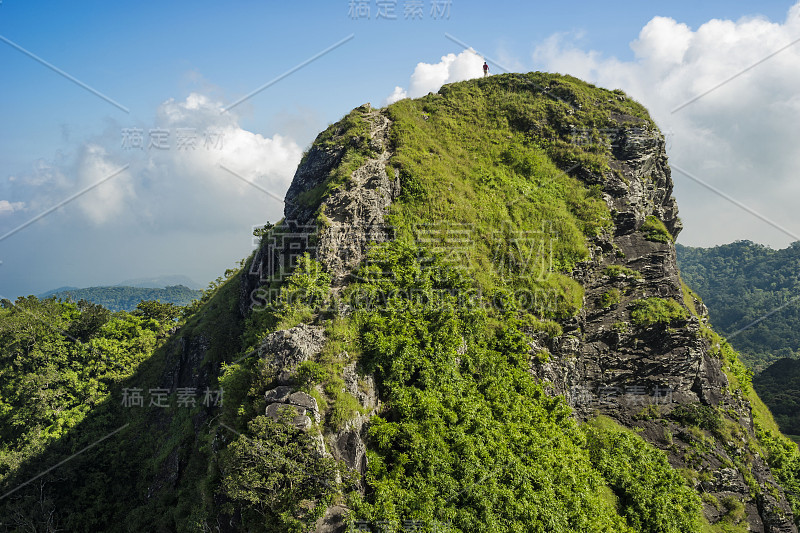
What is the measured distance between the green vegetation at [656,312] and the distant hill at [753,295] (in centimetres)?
9693

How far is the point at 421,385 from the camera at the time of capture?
60.7 ft

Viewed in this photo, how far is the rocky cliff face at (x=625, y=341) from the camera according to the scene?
2297 centimetres

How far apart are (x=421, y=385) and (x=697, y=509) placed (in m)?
15.4

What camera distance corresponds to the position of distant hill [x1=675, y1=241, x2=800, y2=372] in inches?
4313

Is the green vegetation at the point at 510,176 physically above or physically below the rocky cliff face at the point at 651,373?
above

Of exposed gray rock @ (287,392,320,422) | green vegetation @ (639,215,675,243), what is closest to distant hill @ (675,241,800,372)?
green vegetation @ (639,215,675,243)

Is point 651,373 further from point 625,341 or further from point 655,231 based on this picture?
point 655,231

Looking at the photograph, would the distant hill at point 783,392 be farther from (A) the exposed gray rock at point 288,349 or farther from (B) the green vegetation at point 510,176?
(A) the exposed gray rock at point 288,349

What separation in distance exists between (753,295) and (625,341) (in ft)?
443

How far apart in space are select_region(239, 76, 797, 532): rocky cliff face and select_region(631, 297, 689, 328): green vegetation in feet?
0.43

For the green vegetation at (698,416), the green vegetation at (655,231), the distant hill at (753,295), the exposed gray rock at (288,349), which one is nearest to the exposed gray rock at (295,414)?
the exposed gray rock at (288,349)

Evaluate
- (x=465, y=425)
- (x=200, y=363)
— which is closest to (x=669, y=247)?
(x=465, y=425)

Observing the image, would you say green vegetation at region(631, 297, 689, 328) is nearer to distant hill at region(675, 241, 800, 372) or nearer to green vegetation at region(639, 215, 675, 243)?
green vegetation at region(639, 215, 675, 243)

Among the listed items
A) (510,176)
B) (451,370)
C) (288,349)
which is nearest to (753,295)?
A: (510,176)
